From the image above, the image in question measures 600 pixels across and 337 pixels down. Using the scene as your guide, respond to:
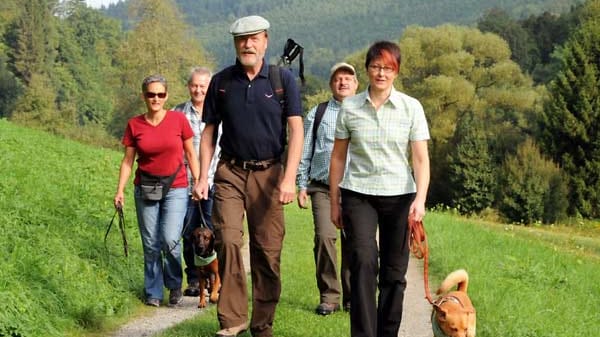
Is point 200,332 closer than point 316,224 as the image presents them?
Yes

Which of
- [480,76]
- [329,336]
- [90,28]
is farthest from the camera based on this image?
[90,28]

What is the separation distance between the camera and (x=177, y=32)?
165ft

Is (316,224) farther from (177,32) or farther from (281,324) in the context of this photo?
(177,32)

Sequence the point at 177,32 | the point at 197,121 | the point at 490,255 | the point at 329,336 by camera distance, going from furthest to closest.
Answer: the point at 177,32 < the point at 490,255 < the point at 197,121 < the point at 329,336

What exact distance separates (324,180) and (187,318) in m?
1.98

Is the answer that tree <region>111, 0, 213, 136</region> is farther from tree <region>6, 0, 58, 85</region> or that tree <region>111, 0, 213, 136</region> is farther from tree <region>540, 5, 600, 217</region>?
tree <region>6, 0, 58, 85</region>

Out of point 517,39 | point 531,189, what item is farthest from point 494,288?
point 517,39

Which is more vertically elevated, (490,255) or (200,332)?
(200,332)

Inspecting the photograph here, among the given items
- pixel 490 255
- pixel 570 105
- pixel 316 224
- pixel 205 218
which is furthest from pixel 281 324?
pixel 570 105

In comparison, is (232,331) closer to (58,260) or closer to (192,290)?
(58,260)

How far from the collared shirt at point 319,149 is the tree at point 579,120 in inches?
1463

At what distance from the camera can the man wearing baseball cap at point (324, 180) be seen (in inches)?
343

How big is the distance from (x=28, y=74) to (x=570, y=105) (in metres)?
62.5

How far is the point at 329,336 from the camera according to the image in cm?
750
